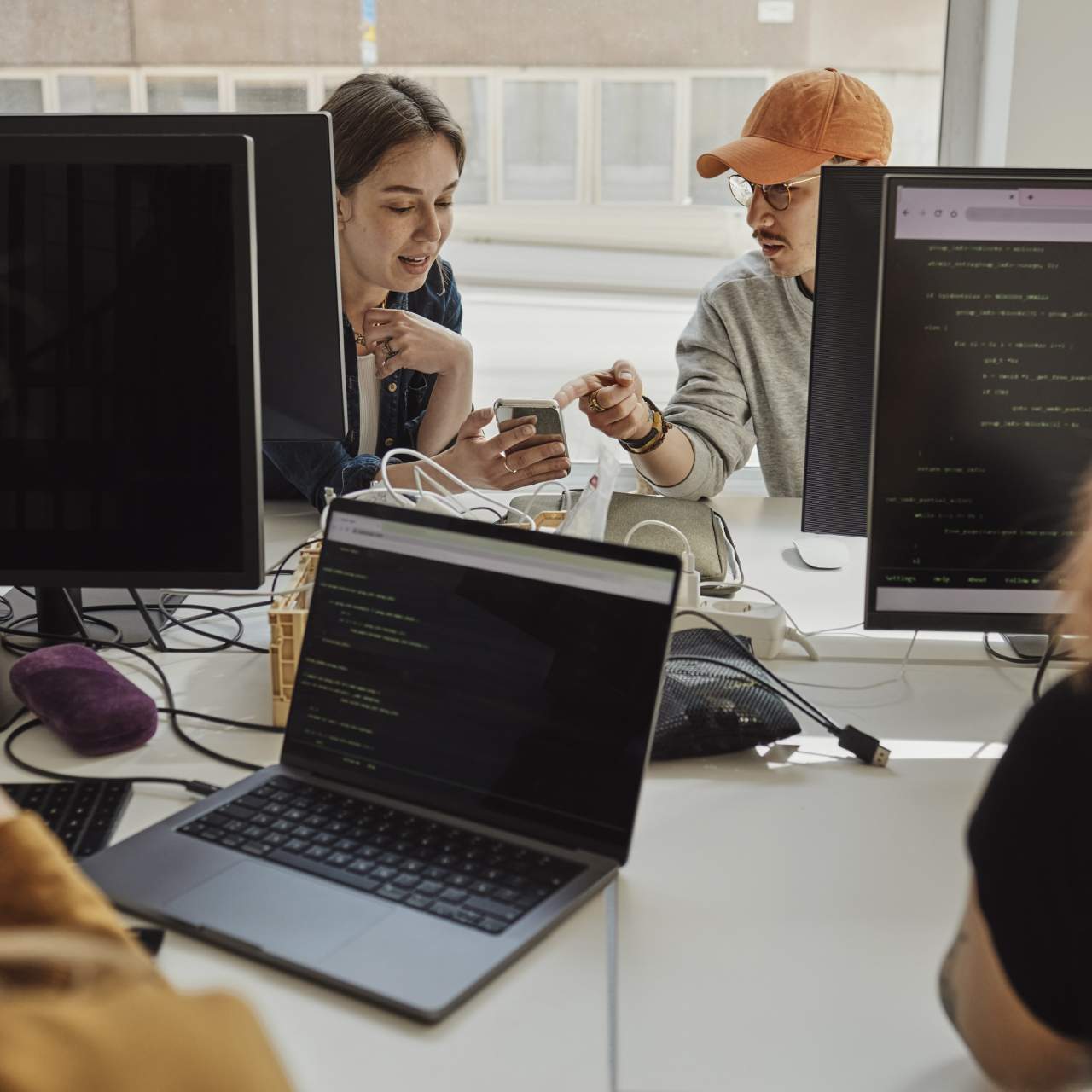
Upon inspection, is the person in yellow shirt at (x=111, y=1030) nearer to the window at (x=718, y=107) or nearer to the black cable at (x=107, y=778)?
the black cable at (x=107, y=778)

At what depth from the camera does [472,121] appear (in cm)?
254

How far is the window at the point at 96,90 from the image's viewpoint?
2.46 m

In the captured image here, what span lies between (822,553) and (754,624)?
13.8 inches

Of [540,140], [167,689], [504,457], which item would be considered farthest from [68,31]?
[167,689]

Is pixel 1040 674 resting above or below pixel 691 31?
below

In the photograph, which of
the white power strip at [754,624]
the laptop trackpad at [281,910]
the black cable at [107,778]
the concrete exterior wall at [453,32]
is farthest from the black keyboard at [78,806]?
the concrete exterior wall at [453,32]

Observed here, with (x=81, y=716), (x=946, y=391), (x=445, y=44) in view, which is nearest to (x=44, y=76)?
(x=445, y=44)

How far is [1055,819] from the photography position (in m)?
0.44

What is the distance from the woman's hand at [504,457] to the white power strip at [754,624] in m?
0.45

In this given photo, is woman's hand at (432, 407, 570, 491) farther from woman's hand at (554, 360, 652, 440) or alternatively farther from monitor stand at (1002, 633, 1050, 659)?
monitor stand at (1002, 633, 1050, 659)

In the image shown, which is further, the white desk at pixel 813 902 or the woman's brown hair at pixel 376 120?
the woman's brown hair at pixel 376 120

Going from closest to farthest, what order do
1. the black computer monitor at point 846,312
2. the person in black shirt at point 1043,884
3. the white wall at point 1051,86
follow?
the person in black shirt at point 1043,884 < the black computer monitor at point 846,312 < the white wall at point 1051,86

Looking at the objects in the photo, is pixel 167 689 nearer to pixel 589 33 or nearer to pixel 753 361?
pixel 753 361

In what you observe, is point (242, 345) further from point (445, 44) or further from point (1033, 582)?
point (445, 44)
